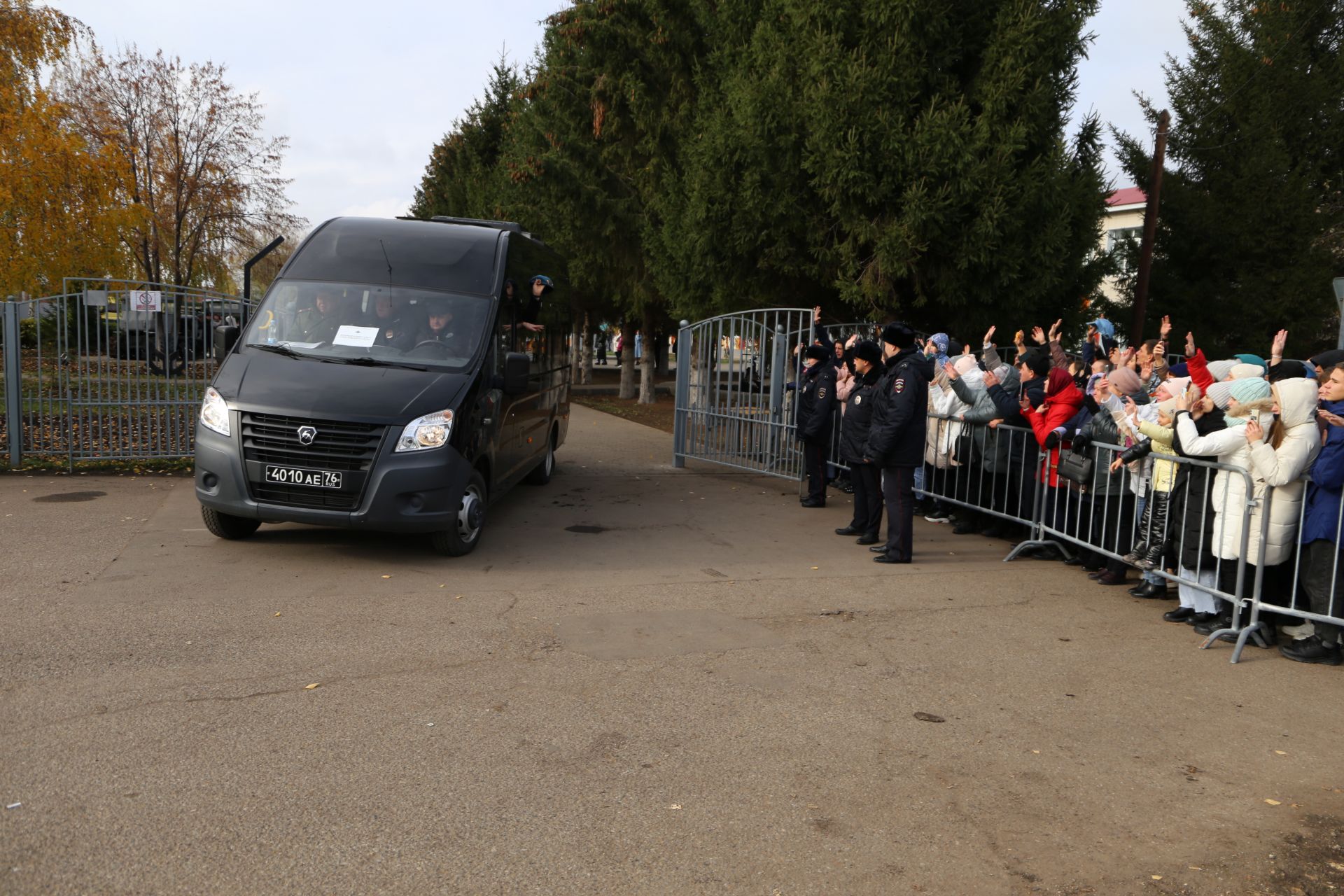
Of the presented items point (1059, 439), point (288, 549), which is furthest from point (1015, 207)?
point (288, 549)

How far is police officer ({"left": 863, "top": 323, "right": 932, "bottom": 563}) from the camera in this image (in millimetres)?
8539

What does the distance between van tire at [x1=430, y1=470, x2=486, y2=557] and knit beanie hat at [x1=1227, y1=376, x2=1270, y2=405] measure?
5439 mm

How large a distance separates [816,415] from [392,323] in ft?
15.4

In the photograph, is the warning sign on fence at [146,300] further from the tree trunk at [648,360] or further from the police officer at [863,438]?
the tree trunk at [648,360]

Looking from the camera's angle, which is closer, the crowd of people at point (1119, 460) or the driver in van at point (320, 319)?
the crowd of people at point (1119, 460)

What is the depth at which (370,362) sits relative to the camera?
817 cm

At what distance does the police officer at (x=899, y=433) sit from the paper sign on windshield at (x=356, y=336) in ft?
13.9

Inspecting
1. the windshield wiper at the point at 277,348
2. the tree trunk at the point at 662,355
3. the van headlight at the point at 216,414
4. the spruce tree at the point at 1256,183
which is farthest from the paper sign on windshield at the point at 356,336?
the spruce tree at the point at 1256,183

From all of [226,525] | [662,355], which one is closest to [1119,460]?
[226,525]

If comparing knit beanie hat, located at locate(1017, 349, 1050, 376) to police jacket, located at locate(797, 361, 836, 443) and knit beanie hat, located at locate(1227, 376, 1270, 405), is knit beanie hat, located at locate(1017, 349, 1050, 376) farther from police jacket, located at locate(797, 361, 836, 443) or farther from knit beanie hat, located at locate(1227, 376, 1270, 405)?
knit beanie hat, located at locate(1227, 376, 1270, 405)

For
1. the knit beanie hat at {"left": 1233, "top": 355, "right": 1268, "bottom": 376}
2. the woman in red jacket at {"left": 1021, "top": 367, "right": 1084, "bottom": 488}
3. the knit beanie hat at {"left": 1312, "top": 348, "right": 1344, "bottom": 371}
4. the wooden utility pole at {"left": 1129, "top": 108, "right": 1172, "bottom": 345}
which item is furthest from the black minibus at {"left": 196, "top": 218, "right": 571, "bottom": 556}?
the wooden utility pole at {"left": 1129, "top": 108, "right": 1172, "bottom": 345}

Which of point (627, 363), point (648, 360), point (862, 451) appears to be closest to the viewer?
point (862, 451)

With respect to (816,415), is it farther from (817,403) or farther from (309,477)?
(309,477)

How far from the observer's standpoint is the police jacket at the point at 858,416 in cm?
932
